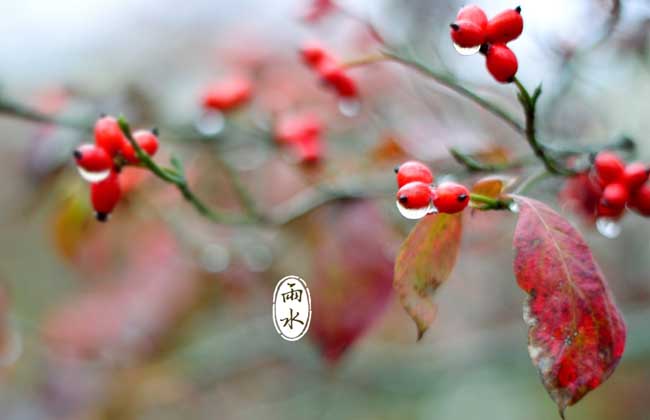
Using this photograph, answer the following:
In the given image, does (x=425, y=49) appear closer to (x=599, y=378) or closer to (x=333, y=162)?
(x=333, y=162)

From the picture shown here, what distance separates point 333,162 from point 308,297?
0.56 meters

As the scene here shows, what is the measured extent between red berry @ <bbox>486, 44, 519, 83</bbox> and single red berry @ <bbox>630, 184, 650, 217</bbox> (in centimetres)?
19

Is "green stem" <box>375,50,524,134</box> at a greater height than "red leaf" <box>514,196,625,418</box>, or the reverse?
"green stem" <box>375,50,524,134</box>

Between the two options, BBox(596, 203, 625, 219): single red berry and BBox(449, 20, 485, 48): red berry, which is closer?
BBox(449, 20, 485, 48): red berry

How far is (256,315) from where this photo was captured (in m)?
2.10

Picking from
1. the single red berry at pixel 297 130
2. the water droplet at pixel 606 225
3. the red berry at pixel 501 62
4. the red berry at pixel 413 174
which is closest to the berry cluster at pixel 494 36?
the red berry at pixel 501 62

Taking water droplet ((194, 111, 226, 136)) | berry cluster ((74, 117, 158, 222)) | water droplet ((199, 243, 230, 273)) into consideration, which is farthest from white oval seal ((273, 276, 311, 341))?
water droplet ((199, 243, 230, 273))

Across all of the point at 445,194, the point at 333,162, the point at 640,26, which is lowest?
the point at 333,162

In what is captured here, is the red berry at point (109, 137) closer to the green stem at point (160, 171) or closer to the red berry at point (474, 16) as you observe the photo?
the green stem at point (160, 171)

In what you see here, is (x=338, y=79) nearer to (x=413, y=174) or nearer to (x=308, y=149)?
(x=308, y=149)

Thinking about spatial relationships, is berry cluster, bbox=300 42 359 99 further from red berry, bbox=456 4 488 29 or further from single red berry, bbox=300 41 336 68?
red berry, bbox=456 4 488 29

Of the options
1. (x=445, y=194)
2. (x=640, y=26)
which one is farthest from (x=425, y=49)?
(x=445, y=194)

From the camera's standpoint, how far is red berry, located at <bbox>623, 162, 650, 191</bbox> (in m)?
0.69

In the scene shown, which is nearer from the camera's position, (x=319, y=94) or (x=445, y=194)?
(x=445, y=194)
